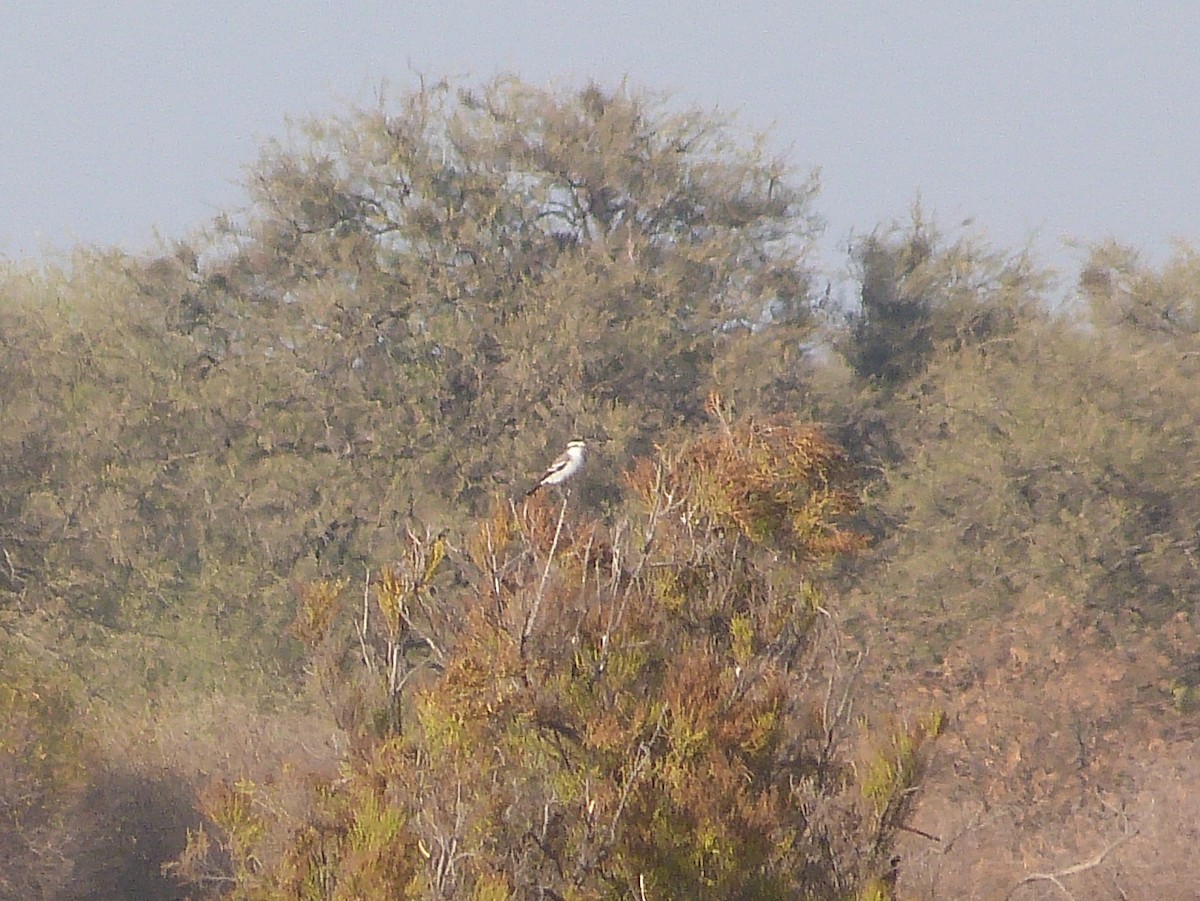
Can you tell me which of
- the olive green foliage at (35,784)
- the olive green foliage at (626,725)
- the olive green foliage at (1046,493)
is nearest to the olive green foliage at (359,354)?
the olive green foliage at (1046,493)

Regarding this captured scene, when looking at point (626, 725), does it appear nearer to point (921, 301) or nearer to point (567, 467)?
point (567, 467)

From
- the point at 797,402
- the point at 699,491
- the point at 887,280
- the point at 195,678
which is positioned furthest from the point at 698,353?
the point at 699,491

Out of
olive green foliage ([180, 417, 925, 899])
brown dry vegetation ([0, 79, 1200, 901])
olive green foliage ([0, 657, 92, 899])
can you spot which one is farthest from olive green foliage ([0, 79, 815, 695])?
olive green foliage ([180, 417, 925, 899])

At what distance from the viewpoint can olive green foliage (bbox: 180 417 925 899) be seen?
5.37m

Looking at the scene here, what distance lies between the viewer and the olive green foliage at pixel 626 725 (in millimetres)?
5367

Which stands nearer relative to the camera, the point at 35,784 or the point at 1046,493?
the point at 35,784

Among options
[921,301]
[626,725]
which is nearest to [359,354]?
[921,301]

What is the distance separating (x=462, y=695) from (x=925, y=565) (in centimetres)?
A: 1411

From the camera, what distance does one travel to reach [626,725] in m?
5.38

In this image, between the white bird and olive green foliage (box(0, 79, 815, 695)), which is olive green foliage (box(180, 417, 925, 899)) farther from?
olive green foliage (box(0, 79, 815, 695))

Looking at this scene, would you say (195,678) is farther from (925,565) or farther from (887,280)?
(887,280)

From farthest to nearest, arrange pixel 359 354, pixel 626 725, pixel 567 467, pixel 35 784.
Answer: pixel 359 354 < pixel 35 784 < pixel 567 467 < pixel 626 725

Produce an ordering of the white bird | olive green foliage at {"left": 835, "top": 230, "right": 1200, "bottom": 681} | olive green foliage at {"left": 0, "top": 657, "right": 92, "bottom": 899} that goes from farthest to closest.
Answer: olive green foliage at {"left": 835, "top": 230, "right": 1200, "bottom": 681} < olive green foliage at {"left": 0, "top": 657, "right": 92, "bottom": 899} < the white bird

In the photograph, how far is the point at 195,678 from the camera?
19328mm
